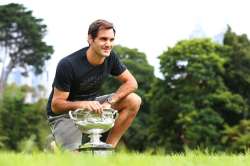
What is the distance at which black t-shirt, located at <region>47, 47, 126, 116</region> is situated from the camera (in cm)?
723

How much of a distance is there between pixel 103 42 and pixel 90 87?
655mm

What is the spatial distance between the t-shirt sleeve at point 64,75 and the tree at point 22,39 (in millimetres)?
52726

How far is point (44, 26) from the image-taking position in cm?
6106

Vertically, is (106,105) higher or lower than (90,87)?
lower

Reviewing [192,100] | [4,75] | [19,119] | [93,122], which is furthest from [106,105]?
[4,75]

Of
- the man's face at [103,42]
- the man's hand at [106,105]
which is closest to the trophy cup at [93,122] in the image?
the man's hand at [106,105]

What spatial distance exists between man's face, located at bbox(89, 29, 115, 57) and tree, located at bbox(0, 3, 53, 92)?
5288 cm

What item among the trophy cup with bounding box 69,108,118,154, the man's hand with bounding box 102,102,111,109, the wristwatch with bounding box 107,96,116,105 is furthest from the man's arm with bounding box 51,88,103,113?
the wristwatch with bounding box 107,96,116,105

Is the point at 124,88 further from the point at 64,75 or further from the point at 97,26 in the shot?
the point at 97,26

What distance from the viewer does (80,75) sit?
24.0 feet

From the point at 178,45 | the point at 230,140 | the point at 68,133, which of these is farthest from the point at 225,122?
the point at 68,133

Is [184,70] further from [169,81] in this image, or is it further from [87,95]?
[87,95]

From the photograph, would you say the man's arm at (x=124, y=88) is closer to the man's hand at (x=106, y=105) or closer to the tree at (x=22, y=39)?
the man's hand at (x=106, y=105)

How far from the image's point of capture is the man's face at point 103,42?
23.2 ft
